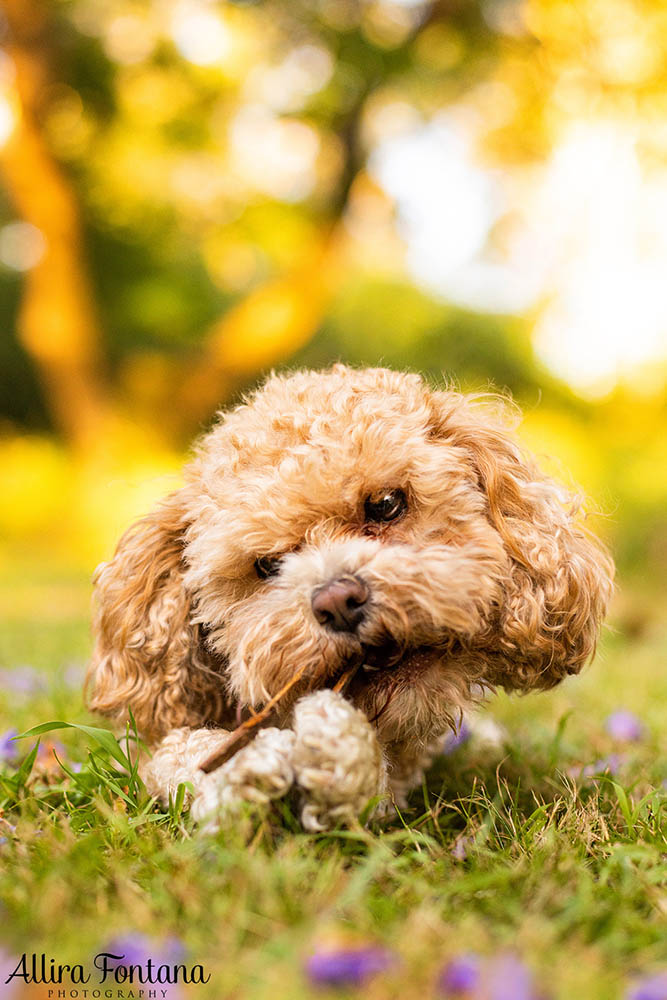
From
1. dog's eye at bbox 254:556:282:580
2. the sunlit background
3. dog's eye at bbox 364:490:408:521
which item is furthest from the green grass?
the sunlit background

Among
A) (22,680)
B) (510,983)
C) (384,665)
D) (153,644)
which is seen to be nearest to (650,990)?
(510,983)

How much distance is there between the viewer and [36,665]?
4.71m

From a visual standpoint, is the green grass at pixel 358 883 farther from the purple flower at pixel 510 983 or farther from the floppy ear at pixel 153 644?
the floppy ear at pixel 153 644

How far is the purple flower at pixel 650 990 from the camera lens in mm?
1303

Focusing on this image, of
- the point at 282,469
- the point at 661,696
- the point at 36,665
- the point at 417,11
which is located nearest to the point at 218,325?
the point at 417,11

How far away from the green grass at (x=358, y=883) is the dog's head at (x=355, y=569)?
1.11ft

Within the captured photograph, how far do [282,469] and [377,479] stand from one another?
27 cm

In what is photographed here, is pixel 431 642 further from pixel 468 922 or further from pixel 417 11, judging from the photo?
pixel 417 11

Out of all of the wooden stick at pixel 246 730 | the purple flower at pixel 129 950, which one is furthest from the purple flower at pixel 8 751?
the purple flower at pixel 129 950

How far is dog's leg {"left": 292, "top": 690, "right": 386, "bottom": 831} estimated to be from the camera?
1.88 m

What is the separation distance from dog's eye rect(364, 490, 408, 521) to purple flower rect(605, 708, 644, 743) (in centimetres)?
150

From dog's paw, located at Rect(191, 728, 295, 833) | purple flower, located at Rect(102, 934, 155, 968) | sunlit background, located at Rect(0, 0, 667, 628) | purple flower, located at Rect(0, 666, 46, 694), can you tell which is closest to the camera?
purple flower, located at Rect(102, 934, 155, 968)

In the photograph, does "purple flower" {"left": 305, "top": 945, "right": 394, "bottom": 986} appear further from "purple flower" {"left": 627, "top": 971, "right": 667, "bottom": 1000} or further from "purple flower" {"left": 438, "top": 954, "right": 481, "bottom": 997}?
"purple flower" {"left": 627, "top": 971, "right": 667, "bottom": 1000}

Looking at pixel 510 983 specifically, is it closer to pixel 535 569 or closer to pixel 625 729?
pixel 535 569
